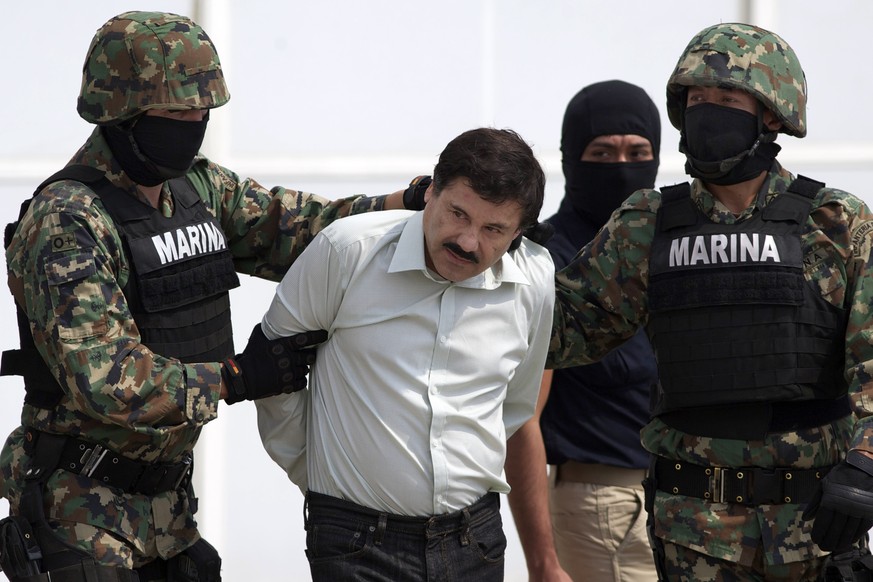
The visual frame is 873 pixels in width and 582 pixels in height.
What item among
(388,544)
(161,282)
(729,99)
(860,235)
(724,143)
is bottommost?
(388,544)

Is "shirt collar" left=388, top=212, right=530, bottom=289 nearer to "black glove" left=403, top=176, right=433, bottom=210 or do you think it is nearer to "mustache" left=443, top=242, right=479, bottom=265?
"mustache" left=443, top=242, right=479, bottom=265

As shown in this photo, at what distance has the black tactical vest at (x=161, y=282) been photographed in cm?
358

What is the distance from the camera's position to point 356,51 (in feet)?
20.0

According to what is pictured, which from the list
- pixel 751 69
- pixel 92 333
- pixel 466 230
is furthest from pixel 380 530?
pixel 751 69

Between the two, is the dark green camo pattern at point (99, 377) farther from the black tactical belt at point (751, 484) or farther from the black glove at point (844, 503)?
the black glove at point (844, 503)

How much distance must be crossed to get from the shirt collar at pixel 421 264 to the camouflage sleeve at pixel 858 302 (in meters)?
0.82

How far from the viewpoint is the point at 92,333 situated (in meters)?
3.40

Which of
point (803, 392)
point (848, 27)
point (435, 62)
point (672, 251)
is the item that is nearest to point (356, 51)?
point (435, 62)

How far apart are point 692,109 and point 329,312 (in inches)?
44.0

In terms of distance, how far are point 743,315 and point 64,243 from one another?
5.79ft

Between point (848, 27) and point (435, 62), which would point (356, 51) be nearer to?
point (435, 62)

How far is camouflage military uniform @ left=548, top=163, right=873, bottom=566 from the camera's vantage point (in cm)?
352

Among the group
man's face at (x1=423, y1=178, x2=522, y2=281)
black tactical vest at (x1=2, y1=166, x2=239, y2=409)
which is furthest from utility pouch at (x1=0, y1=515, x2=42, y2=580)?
man's face at (x1=423, y1=178, x2=522, y2=281)

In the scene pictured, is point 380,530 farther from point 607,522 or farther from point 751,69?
point 751,69
